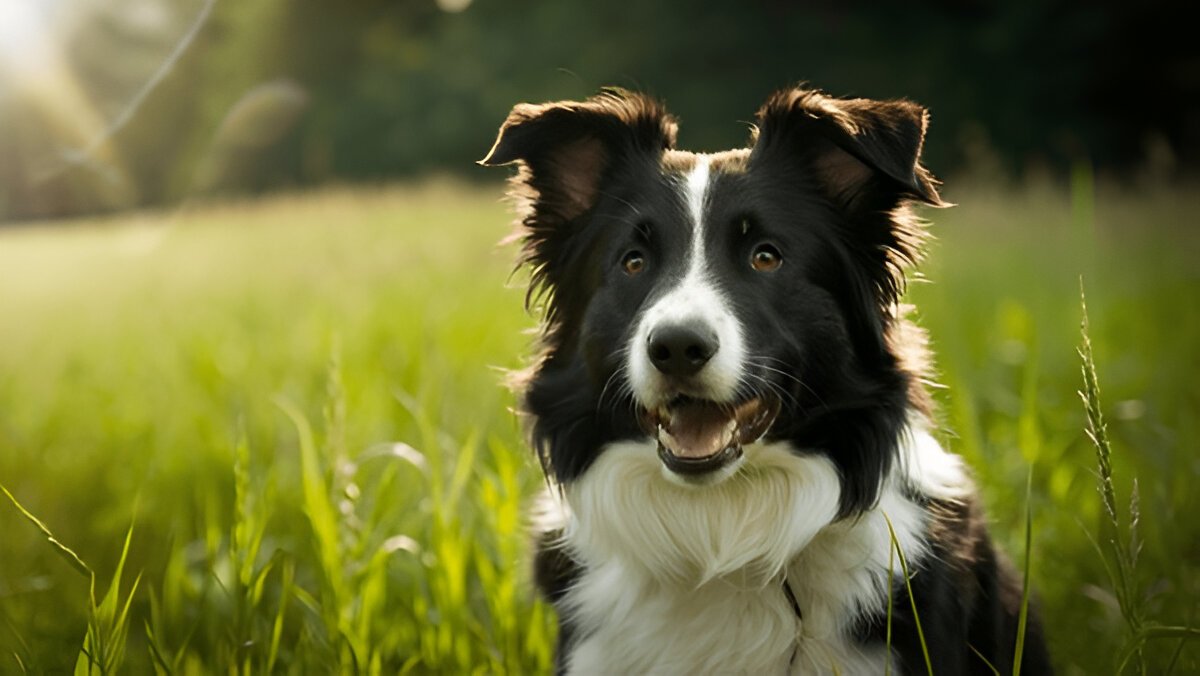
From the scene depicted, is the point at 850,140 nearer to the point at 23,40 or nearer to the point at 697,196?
the point at 697,196

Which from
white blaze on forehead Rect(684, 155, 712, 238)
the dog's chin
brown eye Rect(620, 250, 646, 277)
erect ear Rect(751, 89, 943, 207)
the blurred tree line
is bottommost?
the blurred tree line

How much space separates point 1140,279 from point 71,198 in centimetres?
1901

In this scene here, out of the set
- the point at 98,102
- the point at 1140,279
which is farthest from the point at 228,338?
the point at 1140,279

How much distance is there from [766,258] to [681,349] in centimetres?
47

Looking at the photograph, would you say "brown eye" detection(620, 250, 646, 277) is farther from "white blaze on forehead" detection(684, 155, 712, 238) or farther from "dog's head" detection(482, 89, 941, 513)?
"white blaze on forehead" detection(684, 155, 712, 238)

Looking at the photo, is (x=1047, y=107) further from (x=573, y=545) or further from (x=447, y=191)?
(x=573, y=545)

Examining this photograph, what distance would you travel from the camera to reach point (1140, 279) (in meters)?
11.6

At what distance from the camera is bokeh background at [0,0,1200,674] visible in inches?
131

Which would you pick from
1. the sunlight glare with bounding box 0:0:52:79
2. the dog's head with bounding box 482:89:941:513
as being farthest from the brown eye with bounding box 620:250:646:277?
the sunlight glare with bounding box 0:0:52:79

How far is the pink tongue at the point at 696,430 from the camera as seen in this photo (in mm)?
2785

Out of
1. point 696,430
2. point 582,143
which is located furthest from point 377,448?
point 696,430

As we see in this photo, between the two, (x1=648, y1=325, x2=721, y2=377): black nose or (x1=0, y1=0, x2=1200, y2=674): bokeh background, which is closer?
(x1=648, y1=325, x2=721, y2=377): black nose

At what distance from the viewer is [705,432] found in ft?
9.20

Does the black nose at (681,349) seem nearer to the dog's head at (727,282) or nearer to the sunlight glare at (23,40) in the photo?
the dog's head at (727,282)
